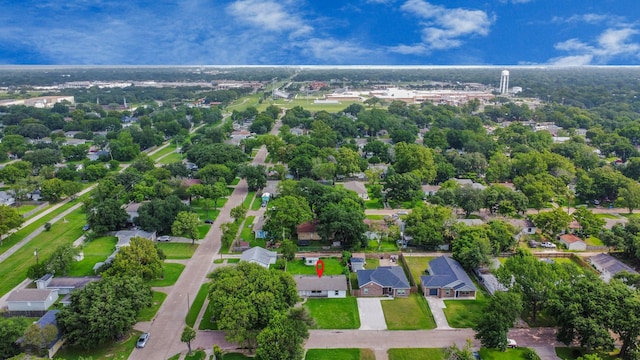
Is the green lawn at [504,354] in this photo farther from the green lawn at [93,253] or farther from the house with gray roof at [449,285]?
the green lawn at [93,253]

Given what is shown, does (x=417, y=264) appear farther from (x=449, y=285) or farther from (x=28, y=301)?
(x=28, y=301)

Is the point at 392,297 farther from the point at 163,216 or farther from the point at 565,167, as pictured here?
the point at 565,167

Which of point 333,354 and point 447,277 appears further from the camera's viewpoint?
point 447,277

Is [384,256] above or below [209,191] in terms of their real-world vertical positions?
below

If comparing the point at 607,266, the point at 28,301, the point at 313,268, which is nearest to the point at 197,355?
the point at 313,268

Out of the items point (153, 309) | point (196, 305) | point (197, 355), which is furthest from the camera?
point (196, 305)

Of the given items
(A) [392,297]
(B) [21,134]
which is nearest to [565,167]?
(A) [392,297]

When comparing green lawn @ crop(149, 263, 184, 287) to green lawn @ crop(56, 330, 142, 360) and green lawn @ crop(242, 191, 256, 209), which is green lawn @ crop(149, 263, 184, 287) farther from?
green lawn @ crop(242, 191, 256, 209)
